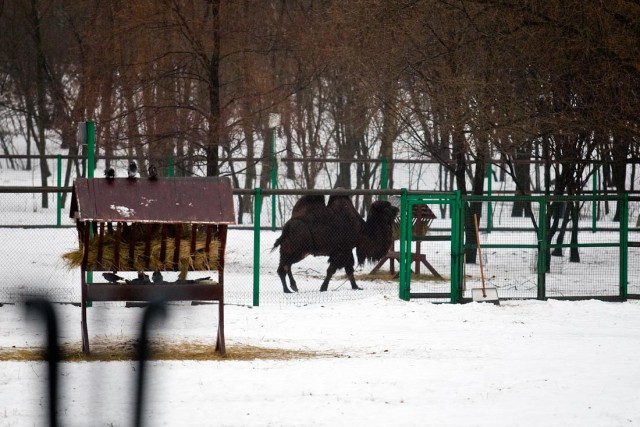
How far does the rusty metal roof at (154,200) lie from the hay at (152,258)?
0.33m

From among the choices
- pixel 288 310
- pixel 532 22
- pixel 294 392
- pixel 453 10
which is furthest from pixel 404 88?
pixel 294 392

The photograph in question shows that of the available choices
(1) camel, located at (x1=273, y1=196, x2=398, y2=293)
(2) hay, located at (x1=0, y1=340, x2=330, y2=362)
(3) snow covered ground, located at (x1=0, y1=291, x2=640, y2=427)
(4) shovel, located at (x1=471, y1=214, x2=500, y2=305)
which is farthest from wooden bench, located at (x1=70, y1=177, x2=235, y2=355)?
(1) camel, located at (x1=273, y1=196, x2=398, y2=293)

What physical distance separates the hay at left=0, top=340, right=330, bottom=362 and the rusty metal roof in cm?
127

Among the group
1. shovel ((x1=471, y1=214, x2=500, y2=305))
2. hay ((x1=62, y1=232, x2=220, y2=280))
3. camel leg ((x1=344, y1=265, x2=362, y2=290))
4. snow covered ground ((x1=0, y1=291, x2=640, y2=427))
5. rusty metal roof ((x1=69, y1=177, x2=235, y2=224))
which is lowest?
snow covered ground ((x1=0, y1=291, x2=640, y2=427))

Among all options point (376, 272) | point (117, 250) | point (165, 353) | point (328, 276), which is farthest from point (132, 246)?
point (376, 272)

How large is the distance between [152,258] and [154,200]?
554 millimetres

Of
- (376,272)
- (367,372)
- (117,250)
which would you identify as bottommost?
(367,372)

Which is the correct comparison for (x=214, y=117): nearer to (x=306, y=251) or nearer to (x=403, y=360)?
(x=306, y=251)

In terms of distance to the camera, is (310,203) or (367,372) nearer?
(367,372)

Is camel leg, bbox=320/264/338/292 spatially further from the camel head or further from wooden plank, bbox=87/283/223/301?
wooden plank, bbox=87/283/223/301

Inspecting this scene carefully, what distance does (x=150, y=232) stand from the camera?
940 centimetres

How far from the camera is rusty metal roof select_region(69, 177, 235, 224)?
9.17 meters

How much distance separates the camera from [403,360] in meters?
9.61

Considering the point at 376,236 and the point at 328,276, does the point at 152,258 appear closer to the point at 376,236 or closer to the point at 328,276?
the point at 328,276
